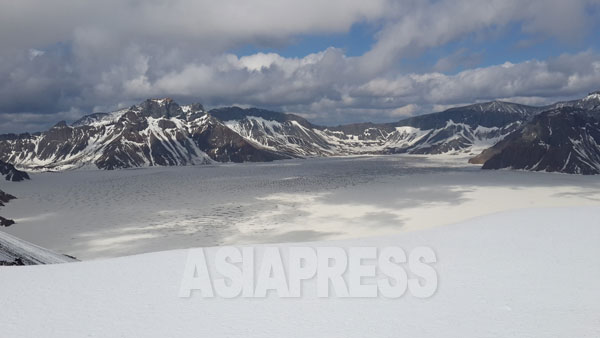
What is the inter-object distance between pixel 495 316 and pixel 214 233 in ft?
154

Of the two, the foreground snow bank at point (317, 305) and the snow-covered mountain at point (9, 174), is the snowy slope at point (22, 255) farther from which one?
the snow-covered mountain at point (9, 174)

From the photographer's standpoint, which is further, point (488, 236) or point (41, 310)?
point (488, 236)

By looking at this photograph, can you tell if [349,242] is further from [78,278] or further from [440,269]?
[78,278]

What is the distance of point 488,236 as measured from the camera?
1744cm

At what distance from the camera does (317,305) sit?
10422 millimetres

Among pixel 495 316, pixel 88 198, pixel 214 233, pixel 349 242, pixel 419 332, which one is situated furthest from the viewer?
pixel 88 198

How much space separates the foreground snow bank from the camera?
8.88 metres

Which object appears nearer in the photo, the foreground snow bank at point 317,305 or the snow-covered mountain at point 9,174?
the foreground snow bank at point 317,305

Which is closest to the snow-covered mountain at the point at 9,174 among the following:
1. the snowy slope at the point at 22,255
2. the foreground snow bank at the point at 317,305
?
the snowy slope at the point at 22,255

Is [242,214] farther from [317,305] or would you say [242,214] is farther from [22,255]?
[317,305]

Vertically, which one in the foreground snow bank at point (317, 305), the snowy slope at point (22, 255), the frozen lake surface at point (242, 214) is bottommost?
the frozen lake surface at point (242, 214)

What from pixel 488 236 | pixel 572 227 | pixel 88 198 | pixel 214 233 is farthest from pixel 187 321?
pixel 88 198

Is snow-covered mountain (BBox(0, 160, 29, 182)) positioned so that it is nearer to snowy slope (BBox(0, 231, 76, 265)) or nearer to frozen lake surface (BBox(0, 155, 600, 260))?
frozen lake surface (BBox(0, 155, 600, 260))

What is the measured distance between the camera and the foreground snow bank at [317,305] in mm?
8883
